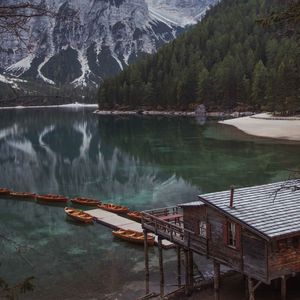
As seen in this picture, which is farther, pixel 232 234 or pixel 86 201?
pixel 86 201

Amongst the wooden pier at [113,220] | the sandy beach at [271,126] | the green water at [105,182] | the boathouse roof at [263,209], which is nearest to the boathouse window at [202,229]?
the boathouse roof at [263,209]

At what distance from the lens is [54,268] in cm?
3441

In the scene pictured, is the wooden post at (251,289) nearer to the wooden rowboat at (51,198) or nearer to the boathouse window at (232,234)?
the boathouse window at (232,234)

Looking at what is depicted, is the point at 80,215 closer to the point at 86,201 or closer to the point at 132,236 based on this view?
the point at 86,201

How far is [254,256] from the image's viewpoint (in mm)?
22094

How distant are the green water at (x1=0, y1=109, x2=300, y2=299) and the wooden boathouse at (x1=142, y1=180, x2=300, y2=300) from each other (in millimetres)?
6391

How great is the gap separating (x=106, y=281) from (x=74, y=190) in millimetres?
33789

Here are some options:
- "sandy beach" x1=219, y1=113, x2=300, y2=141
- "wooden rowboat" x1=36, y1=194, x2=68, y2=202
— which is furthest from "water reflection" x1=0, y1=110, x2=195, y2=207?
"sandy beach" x1=219, y1=113, x2=300, y2=141

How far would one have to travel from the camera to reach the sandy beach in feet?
359

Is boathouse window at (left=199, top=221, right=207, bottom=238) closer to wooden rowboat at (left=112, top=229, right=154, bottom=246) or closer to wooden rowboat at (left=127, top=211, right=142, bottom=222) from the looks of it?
wooden rowboat at (left=112, top=229, right=154, bottom=246)

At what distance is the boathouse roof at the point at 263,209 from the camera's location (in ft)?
70.3

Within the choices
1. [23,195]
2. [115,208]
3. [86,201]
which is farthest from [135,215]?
[23,195]

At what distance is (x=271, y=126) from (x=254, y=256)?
105m

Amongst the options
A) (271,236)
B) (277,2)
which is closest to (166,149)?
(271,236)
